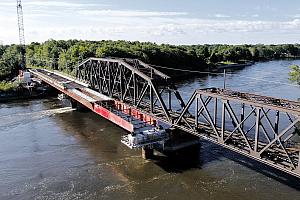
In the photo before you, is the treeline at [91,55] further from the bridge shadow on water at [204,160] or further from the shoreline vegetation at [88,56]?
the bridge shadow on water at [204,160]

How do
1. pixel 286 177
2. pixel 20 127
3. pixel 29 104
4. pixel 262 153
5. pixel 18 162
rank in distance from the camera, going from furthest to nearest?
pixel 29 104 < pixel 20 127 < pixel 18 162 < pixel 286 177 < pixel 262 153

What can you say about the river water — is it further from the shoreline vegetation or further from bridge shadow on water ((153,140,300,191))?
the shoreline vegetation

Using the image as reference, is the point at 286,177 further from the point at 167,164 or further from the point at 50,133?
the point at 50,133

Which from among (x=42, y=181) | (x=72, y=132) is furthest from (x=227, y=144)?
(x=72, y=132)

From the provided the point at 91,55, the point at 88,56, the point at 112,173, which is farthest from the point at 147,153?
the point at 91,55

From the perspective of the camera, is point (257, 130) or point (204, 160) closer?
point (257, 130)

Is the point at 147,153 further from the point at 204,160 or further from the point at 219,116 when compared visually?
the point at 219,116
